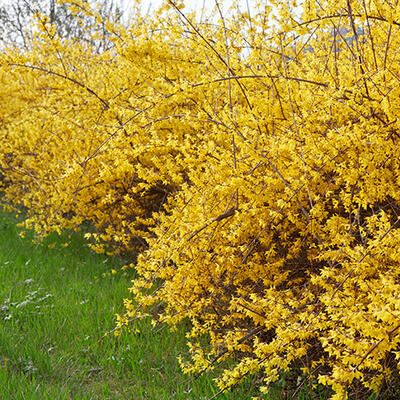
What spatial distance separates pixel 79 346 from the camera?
3453mm

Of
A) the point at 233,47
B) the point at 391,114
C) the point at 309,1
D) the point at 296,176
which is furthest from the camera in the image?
the point at 233,47

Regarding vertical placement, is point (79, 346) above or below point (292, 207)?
below

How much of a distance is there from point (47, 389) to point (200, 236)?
49.6 inches

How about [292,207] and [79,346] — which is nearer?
[292,207]

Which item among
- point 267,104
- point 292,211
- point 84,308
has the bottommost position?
point 84,308

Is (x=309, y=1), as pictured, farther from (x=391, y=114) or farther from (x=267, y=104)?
(x=391, y=114)

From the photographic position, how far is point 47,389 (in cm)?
284

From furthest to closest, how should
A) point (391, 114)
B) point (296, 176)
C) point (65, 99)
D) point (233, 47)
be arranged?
point (65, 99)
point (233, 47)
point (296, 176)
point (391, 114)

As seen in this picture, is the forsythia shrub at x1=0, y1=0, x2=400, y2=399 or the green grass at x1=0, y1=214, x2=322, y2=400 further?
the green grass at x1=0, y1=214, x2=322, y2=400

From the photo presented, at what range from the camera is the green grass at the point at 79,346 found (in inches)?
113

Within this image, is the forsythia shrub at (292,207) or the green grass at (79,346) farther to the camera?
the green grass at (79,346)

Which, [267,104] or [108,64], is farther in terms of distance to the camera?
[108,64]

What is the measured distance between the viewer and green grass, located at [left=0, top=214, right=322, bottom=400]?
288 cm

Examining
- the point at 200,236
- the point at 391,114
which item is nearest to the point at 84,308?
the point at 200,236
